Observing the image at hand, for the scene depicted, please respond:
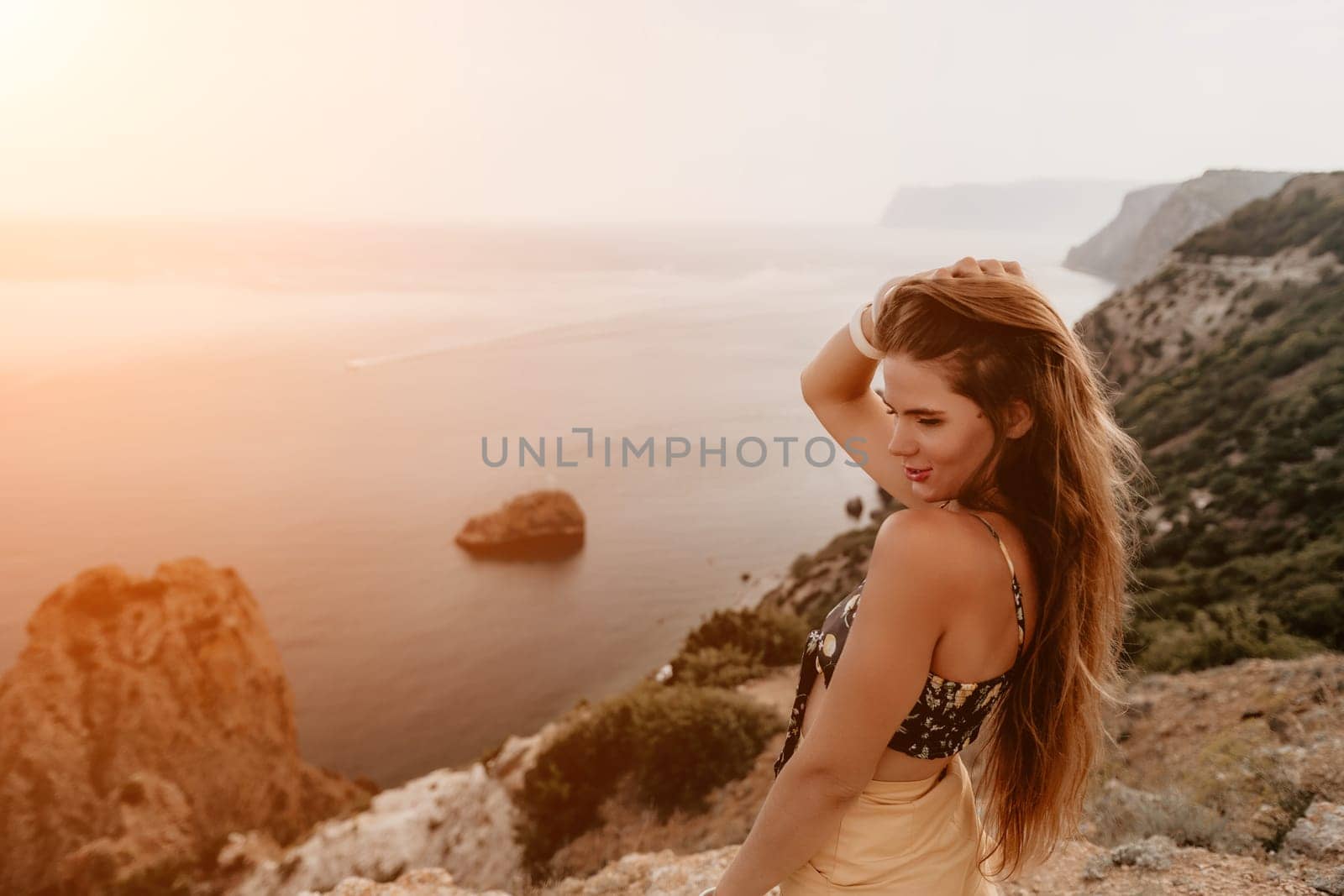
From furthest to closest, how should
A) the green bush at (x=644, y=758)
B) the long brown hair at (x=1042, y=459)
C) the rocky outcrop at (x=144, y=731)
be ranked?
the rocky outcrop at (x=144, y=731) → the green bush at (x=644, y=758) → the long brown hair at (x=1042, y=459)

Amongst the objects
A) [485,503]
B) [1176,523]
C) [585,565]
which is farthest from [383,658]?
[1176,523]

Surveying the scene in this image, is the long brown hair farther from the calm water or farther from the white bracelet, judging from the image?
the calm water

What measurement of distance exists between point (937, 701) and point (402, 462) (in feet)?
217

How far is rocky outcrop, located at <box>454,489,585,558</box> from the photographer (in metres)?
43.1

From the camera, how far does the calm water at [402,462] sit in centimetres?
3597

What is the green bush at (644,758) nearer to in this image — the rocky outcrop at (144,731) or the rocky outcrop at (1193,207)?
the rocky outcrop at (144,731)

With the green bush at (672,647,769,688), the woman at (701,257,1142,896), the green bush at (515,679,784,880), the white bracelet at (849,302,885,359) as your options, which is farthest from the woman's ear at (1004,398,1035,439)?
the green bush at (672,647,769,688)

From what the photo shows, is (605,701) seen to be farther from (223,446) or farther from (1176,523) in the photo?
(223,446)

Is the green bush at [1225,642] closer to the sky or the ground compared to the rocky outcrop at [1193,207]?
closer to the ground

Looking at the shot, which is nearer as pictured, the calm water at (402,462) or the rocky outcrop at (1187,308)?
the rocky outcrop at (1187,308)

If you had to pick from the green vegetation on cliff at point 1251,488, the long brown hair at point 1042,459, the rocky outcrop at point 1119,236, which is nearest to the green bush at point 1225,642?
the green vegetation on cliff at point 1251,488

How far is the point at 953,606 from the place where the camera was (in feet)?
3.81

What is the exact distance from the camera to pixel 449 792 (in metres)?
12.2

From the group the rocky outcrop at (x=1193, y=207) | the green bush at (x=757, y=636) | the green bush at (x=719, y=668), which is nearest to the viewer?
the green bush at (x=719, y=668)
